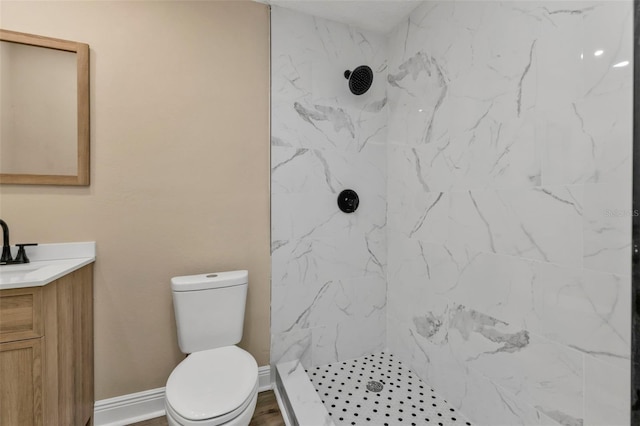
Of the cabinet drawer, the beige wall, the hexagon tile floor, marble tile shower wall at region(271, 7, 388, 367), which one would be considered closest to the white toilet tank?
the beige wall

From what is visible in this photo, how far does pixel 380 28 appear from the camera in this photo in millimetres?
2125

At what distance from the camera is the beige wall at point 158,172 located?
1534mm

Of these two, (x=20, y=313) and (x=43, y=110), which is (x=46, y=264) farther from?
(x=43, y=110)

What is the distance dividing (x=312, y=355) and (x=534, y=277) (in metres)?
1.44

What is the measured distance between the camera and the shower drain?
1.79 meters

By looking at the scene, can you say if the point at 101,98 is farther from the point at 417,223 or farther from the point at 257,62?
the point at 417,223

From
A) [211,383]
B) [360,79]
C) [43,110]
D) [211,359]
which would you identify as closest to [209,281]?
[211,359]

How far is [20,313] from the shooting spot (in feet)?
3.62

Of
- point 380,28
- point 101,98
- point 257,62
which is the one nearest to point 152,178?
point 101,98

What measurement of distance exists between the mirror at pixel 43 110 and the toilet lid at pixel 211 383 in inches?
44.1

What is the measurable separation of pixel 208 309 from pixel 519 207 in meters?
1.64

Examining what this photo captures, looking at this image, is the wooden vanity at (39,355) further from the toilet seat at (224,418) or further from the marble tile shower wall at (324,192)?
the marble tile shower wall at (324,192)

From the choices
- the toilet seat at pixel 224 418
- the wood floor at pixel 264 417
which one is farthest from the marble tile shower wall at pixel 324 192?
the toilet seat at pixel 224 418

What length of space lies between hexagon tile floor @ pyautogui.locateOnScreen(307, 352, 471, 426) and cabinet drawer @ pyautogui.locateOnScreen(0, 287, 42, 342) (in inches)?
55.8
